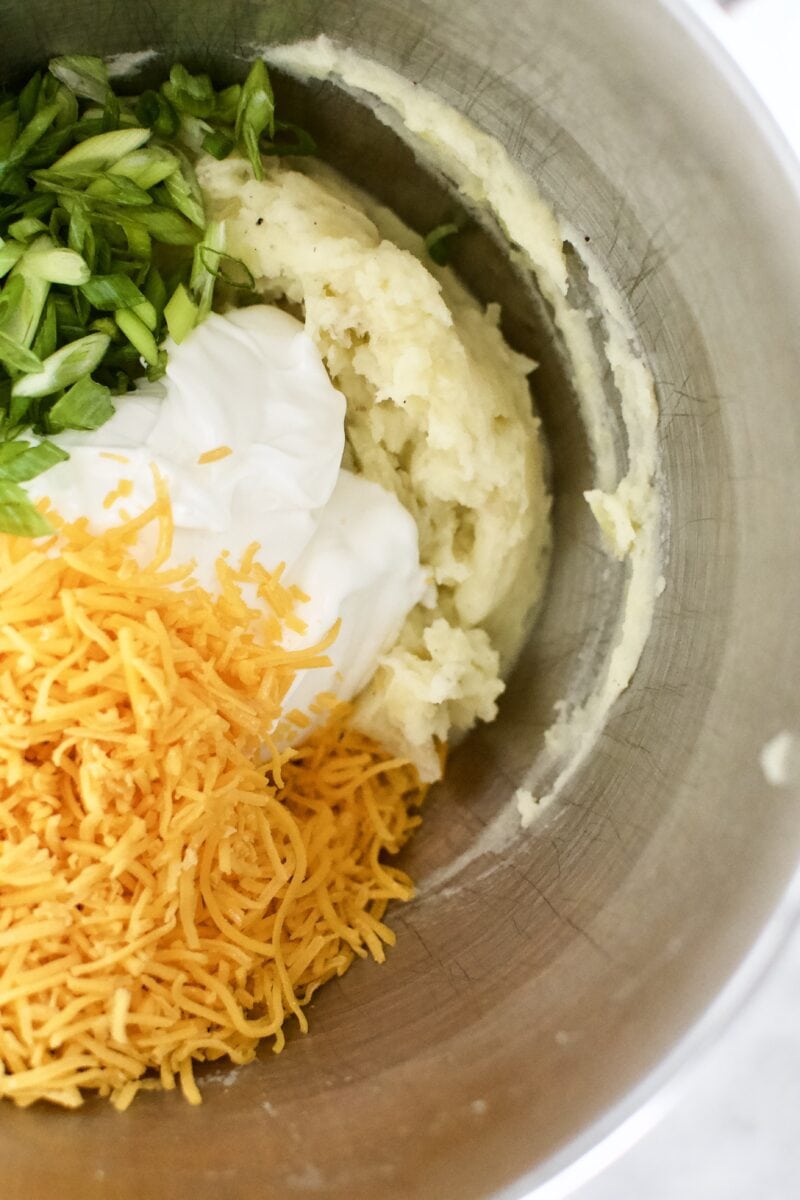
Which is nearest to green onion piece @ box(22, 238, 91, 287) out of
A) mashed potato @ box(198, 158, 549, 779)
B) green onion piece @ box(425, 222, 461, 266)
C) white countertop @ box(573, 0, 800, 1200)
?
mashed potato @ box(198, 158, 549, 779)

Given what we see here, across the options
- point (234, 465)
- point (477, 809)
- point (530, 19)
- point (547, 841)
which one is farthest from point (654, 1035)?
point (530, 19)

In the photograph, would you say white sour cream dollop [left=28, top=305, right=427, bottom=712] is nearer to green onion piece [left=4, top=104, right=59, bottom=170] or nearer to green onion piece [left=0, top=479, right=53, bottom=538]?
green onion piece [left=0, top=479, right=53, bottom=538]

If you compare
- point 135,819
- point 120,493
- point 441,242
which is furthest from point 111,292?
point 135,819

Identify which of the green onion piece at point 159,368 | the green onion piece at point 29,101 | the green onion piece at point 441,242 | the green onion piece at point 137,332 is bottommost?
the green onion piece at point 159,368

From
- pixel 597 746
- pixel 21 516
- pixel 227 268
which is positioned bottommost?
pixel 21 516

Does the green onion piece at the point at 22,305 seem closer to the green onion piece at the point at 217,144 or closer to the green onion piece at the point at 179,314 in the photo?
the green onion piece at the point at 179,314

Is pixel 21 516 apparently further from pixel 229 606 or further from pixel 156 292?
pixel 156 292

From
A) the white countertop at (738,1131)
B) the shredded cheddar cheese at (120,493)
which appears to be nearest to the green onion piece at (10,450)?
the shredded cheddar cheese at (120,493)
